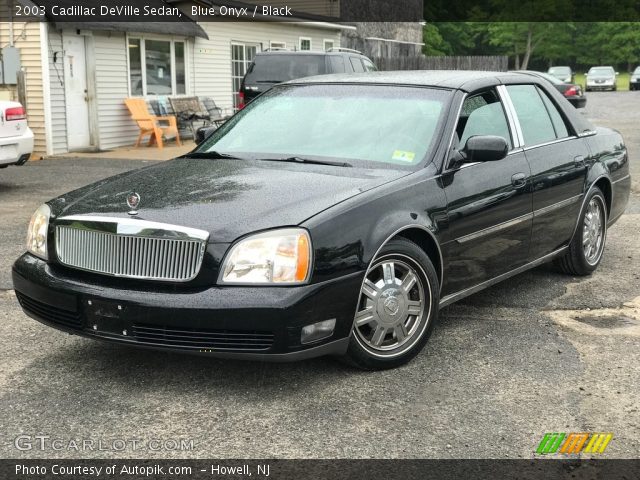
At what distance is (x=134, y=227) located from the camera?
3861mm

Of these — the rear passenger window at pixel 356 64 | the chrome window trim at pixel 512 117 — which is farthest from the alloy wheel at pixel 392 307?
the rear passenger window at pixel 356 64

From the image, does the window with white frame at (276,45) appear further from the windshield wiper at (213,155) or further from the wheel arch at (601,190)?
the windshield wiper at (213,155)

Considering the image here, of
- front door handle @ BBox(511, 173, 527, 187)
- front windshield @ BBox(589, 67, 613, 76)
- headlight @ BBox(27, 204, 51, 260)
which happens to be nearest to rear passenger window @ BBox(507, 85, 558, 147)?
front door handle @ BBox(511, 173, 527, 187)

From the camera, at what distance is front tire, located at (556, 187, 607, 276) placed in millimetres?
6117

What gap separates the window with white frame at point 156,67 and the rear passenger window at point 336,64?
15.2ft

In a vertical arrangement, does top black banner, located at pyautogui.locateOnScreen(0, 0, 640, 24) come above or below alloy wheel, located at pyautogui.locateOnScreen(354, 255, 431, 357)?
above

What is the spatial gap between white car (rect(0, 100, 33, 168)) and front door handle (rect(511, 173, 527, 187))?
7.38 metres

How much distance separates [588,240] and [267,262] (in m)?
3.43

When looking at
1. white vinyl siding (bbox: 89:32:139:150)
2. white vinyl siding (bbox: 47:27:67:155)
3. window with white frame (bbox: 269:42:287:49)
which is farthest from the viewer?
window with white frame (bbox: 269:42:287:49)

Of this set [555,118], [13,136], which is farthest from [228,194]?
[13,136]

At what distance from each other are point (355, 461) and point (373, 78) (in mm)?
2858

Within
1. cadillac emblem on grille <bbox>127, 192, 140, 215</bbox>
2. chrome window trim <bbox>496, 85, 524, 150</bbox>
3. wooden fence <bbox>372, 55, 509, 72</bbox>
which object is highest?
wooden fence <bbox>372, 55, 509, 72</bbox>

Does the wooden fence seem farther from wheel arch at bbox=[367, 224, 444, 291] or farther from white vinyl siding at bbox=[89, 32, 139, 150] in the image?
wheel arch at bbox=[367, 224, 444, 291]

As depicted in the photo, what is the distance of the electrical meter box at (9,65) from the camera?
49.2 feet
